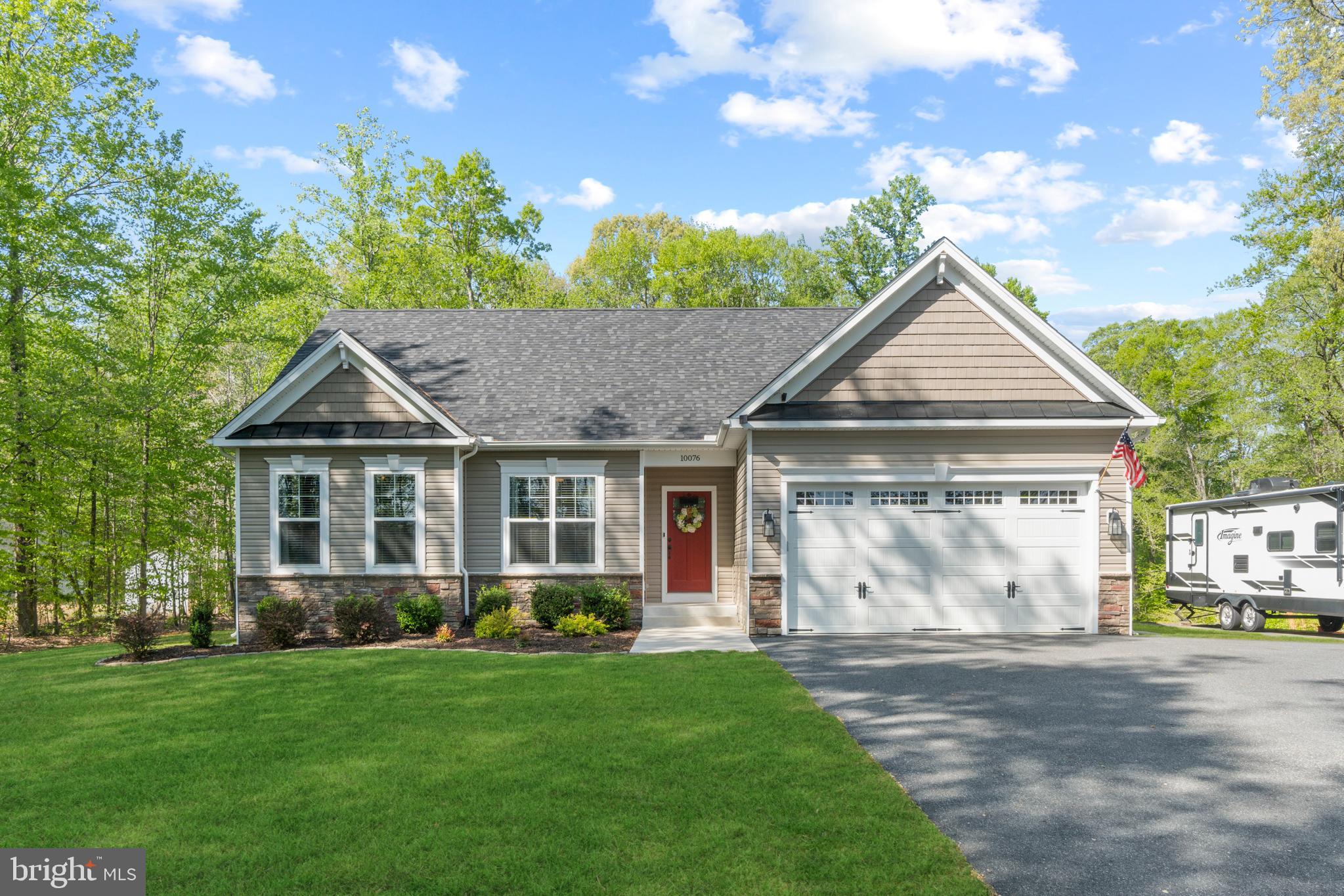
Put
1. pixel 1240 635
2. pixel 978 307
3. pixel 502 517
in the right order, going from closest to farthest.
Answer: pixel 978 307 < pixel 502 517 < pixel 1240 635

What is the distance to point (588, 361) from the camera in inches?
663

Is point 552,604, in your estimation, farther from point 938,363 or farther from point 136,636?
point 938,363

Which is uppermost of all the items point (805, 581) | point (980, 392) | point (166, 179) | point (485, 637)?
point (166, 179)

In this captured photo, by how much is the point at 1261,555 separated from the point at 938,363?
29.5 ft

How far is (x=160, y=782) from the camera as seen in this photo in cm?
559

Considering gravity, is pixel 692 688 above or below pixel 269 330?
below

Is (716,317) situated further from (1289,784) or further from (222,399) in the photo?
(222,399)

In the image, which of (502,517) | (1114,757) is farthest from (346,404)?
(1114,757)

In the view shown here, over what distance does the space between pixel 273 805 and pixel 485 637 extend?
753 centimetres

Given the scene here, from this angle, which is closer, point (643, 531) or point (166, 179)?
point (643, 531)

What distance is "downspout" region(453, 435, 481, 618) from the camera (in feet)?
45.8

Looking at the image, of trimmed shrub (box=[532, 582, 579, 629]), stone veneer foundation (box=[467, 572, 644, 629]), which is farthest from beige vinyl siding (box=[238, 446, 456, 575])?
trimmed shrub (box=[532, 582, 579, 629])

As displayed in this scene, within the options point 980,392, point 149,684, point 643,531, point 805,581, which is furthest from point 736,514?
point 149,684

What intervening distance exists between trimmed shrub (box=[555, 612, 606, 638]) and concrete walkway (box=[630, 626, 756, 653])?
64cm
